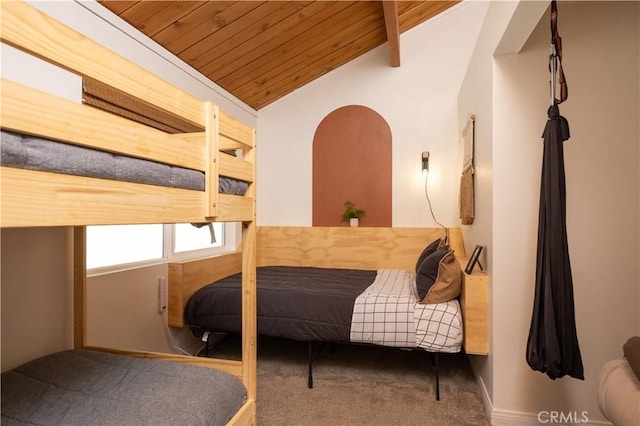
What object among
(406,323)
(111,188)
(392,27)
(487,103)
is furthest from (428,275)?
(392,27)

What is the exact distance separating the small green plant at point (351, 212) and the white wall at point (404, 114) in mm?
353

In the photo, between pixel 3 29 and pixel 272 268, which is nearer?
pixel 3 29

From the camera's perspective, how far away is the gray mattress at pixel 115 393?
1087 mm

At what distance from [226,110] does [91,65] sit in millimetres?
2455

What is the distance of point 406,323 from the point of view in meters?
2.08

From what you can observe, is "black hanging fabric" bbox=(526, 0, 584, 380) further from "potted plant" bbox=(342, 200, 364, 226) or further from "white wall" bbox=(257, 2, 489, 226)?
"potted plant" bbox=(342, 200, 364, 226)

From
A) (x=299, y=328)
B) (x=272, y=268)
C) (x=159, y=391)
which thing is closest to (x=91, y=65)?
Result: (x=159, y=391)

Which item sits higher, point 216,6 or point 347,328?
point 216,6

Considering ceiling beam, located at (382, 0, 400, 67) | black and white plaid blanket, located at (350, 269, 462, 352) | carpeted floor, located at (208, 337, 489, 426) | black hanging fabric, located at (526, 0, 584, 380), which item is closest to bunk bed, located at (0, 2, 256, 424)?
carpeted floor, located at (208, 337, 489, 426)

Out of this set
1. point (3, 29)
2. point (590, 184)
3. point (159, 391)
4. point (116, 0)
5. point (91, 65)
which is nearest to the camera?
point (3, 29)

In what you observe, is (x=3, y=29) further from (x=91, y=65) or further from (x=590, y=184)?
(x=590, y=184)

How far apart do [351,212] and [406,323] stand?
62.2 inches

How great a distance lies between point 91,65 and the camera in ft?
2.60

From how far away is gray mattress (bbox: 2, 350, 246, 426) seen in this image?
109 cm
